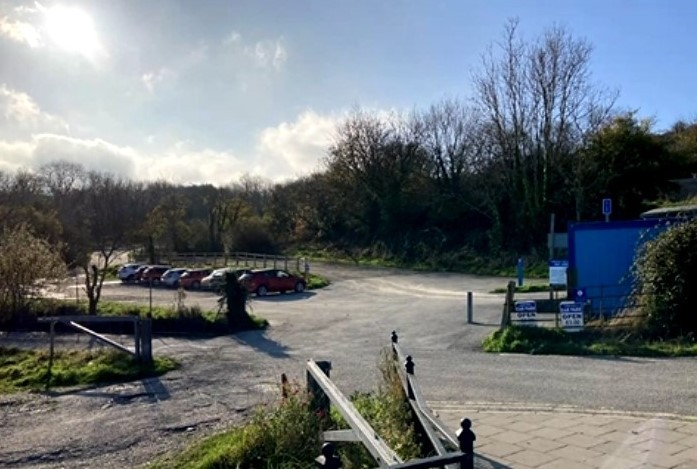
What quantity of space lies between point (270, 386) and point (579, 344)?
20.5 ft

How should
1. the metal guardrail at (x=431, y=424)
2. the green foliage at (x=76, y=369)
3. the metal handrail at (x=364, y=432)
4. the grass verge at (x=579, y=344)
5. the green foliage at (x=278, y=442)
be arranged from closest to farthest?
the metal guardrail at (x=431, y=424) → the metal handrail at (x=364, y=432) → the green foliage at (x=278, y=442) → the grass verge at (x=579, y=344) → the green foliage at (x=76, y=369)

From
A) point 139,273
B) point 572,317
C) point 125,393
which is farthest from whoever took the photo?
point 139,273

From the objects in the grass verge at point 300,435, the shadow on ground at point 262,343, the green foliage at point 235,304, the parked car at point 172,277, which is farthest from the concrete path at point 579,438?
the parked car at point 172,277

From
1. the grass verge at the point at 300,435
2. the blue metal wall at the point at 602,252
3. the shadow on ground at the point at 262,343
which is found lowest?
the shadow on ground at the point at 262,343

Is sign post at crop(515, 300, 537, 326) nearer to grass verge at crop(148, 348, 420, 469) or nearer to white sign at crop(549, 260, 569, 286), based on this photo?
white sign at crop(549, 260, 569, 286)

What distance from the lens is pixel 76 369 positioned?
12.8m

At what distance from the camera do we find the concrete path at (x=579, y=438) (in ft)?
17.7

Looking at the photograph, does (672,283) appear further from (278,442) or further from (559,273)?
(278,442)

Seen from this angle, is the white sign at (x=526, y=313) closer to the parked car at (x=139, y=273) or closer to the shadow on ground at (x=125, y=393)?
the shadow on ground at (x=125, y=393)

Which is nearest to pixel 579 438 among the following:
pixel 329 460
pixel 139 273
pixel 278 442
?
pixel 278 442

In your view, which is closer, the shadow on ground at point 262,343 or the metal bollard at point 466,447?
the metal bollard at point 466,447

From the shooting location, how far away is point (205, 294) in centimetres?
3462

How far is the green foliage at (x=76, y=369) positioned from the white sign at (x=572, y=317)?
823 centimetres

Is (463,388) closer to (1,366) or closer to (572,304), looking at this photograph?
(572,304)
